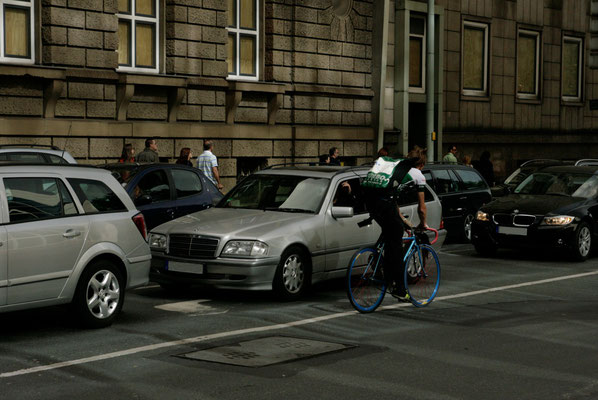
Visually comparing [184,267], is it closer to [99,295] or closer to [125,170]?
[99,295]

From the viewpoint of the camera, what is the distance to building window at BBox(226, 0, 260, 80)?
23.8 metres

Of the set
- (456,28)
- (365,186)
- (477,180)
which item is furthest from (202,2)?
(365,186)

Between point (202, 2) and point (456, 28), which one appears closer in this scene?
point (202, 2)

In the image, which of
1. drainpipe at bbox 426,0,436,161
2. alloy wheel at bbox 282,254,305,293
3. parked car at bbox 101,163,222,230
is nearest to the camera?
alloy wheel at bbox 282,254,305,293

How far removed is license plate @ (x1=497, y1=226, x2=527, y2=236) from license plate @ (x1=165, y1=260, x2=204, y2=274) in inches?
251

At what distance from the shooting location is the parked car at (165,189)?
14.1 m

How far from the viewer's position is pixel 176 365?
7.66m

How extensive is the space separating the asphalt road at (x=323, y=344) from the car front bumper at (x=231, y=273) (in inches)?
9.2

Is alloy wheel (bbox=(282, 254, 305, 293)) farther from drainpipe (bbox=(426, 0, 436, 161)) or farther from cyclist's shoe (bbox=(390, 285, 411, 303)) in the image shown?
drainpipe (bbox=(426, 0, 436, 161))

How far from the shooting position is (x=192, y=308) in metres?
10.5

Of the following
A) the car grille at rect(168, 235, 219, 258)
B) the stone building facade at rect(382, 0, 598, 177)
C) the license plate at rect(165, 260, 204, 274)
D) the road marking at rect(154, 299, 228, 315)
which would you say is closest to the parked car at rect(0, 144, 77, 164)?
the car grille at rect(168, 235, 219, 258)

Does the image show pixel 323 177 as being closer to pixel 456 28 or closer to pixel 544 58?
pixel 456 28

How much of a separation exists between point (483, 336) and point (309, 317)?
5.84 ft

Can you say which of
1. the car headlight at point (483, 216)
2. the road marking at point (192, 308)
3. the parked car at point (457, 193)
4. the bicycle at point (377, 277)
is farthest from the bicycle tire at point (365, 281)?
the parked car at point (457, 193)
